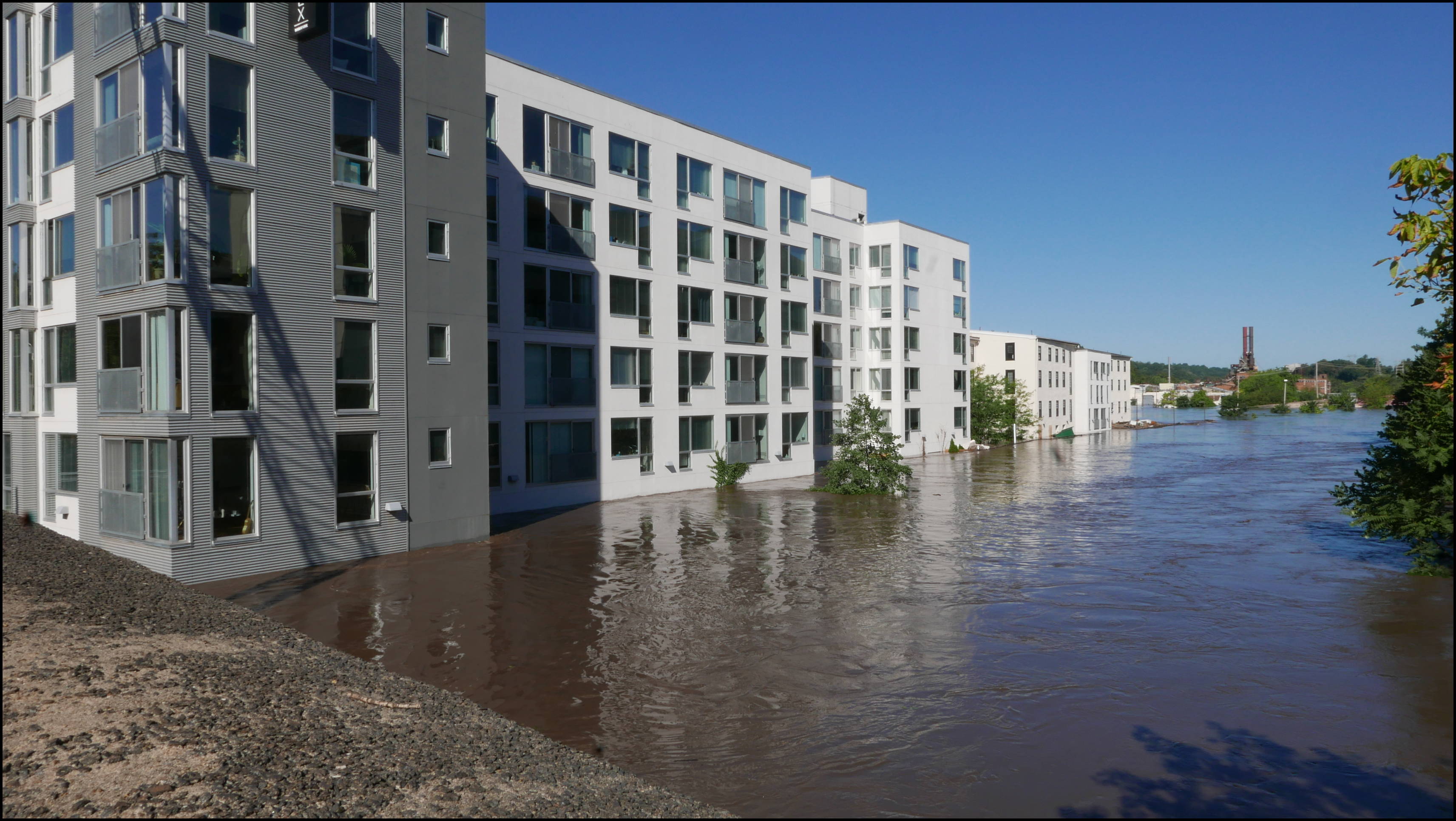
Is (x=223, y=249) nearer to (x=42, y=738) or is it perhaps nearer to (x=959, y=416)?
(x=42, y=738)

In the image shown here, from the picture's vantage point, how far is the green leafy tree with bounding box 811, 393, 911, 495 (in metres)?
35.6

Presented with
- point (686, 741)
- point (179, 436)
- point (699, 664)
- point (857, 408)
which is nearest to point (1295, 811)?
point (686, 741)

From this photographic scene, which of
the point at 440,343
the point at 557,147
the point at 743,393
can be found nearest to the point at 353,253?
the point at 440,343

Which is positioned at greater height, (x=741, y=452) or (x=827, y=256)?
(x=827, y=256)

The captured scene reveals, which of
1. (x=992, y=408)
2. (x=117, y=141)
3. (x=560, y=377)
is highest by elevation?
(x=117, y=141)

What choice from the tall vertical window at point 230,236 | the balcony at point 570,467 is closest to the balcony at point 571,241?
the balcony at point 570,467

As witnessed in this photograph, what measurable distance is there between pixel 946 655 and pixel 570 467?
19.8 metres

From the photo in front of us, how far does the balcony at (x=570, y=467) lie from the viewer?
31.0m

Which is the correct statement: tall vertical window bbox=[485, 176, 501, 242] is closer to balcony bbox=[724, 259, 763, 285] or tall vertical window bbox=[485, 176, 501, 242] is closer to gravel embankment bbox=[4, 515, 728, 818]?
balcony bbox=[724, 259, 763, 285]

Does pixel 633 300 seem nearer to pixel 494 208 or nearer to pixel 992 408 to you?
pixel 494 208

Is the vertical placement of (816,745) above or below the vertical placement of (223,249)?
below

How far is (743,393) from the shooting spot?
130ft

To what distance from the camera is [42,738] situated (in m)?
8.88

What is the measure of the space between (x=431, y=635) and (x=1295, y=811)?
454 inches
